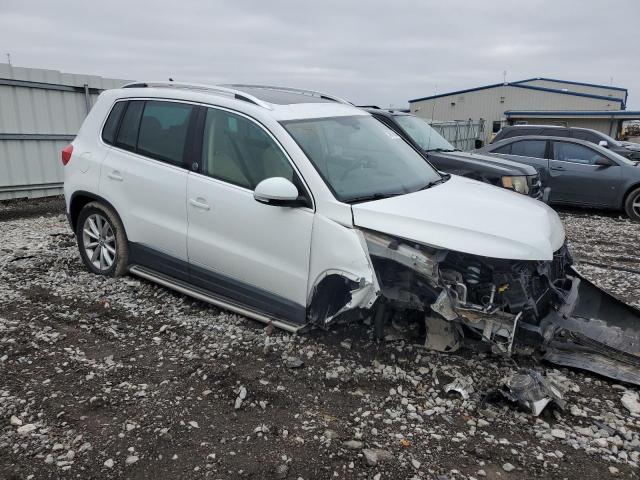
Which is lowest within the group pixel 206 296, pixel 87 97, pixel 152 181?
pixel 206 296

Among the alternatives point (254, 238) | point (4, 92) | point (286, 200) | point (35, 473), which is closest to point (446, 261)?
point (286, 200)

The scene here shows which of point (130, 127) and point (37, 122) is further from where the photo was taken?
point (37, 122)

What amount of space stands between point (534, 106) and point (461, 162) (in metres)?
33.5

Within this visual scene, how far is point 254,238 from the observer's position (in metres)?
4.03

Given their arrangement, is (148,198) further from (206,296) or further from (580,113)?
(580,113)

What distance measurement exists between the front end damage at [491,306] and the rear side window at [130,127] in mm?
2639

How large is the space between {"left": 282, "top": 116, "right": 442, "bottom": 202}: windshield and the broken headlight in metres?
3.81

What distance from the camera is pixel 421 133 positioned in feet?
30.4

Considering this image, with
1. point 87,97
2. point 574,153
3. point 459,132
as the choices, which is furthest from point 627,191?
point 459,132

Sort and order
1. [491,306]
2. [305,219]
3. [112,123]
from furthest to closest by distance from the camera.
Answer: [112,123]
[305,219]
[491,306]

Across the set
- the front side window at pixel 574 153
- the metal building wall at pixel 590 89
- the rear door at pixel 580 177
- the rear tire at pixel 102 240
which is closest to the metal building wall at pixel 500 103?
the metal building wall at pixel 590 89

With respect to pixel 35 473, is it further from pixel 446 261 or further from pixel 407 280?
pixel 446 261

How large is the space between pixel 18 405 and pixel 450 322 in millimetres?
2959

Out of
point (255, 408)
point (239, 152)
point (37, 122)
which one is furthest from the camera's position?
point (37, 122)
